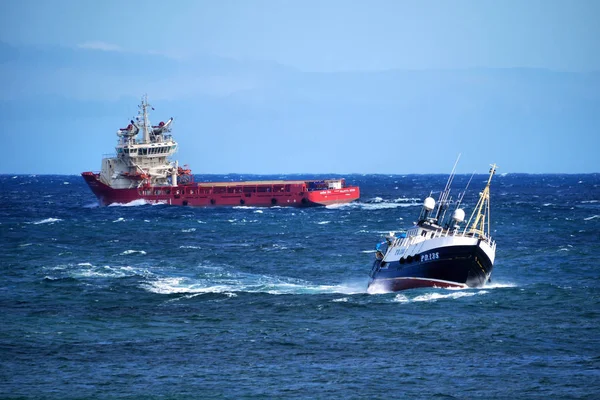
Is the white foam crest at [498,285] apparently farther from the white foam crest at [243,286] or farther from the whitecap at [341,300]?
the whitecap at [341,300]

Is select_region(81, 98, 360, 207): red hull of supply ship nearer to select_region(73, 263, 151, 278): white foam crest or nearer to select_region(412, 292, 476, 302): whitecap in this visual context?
select_region(73, 263, 151, 278): white foam crest

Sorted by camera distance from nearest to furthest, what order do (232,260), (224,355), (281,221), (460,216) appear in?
(224,355) → (460,216) → (232,260) → (281,221)

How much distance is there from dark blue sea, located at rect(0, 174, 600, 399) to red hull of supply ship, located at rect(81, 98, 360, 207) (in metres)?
56.4

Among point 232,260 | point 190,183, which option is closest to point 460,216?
point 232,260

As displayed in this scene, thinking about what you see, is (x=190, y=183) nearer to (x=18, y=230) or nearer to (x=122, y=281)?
(x=18, y=230)

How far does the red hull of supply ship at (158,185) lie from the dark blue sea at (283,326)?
5638cm

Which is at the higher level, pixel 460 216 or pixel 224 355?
pixel 460 216

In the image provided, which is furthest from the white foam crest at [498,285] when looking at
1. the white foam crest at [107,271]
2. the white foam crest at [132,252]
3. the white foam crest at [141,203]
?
the white foam crest at [141,203]

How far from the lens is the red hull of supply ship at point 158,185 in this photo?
463 feet

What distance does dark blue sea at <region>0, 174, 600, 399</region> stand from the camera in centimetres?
3384

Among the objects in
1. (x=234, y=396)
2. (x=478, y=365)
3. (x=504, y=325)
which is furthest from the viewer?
(x=504, y=325)

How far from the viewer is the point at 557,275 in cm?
6138

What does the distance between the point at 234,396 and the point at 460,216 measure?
22.9 m

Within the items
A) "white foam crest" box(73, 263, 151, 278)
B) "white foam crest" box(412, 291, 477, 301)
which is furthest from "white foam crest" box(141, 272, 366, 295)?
"white foam crest" box(412, 291, 477, 301)
